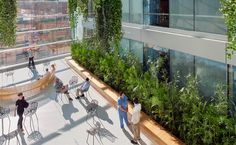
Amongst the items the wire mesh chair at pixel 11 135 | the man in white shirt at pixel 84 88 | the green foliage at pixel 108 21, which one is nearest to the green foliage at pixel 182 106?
the green foliage at pixel 108 21

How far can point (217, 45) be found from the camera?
991 cm

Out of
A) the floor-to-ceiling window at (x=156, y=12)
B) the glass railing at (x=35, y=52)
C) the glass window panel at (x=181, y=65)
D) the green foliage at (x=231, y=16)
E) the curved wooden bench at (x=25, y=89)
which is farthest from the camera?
the glass railing at (x=35, y=52)

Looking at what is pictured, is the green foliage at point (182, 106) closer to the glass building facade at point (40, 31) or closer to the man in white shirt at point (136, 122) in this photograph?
the man in white shirt at point (136, 122)

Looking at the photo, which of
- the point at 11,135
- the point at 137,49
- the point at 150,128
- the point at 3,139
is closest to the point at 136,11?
the point at 137,49

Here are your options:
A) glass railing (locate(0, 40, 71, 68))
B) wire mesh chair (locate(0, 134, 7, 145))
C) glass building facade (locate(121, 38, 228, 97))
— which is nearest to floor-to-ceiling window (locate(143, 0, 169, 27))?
glass building facade (locate(121, 38, 228, 97))

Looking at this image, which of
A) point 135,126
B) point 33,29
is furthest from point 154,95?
point 33,29

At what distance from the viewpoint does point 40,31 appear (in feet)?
87.2

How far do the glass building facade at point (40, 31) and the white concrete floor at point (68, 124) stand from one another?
8.98 metres

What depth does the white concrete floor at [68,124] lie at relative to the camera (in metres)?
11.0

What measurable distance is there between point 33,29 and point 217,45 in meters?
18.4

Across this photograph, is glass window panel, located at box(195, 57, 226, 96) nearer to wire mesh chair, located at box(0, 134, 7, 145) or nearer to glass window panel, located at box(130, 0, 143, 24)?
glass window panel, located at box(130, 0, 143, 24)

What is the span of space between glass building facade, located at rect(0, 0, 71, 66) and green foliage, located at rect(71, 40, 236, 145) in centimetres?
1025

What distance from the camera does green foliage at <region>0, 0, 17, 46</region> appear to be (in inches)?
505

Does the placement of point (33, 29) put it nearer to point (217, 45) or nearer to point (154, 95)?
point (154, 95)
